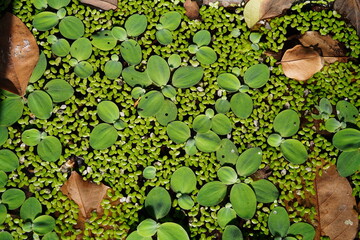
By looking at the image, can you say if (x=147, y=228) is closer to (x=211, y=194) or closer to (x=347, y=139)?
(x=211, y=194)

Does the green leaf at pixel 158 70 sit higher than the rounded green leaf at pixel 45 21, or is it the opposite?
the rounded green leaf at pixel 45 21

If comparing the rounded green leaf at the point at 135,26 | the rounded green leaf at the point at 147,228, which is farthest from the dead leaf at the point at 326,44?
the rounded green leaf at the point at 147,228

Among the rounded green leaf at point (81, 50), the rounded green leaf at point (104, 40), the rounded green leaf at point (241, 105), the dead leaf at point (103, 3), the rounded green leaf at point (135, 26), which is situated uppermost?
the dead leaf at point (103, 3)

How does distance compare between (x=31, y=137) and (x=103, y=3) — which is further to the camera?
(x=103, y=3)

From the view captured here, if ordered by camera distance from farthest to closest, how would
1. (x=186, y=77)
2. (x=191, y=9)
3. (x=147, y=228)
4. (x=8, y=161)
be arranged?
1. (x=191, y=9)
2. (x=186, y=77)
3. (x=8, y=161)
4. (x=147, y=228)

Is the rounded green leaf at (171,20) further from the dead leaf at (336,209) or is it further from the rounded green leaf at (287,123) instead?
the dead leaf at (336,209)

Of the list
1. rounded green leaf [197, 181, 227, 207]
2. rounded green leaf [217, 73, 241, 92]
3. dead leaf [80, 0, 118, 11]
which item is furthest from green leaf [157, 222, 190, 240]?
dead leaf [80, 0, 118, 11]

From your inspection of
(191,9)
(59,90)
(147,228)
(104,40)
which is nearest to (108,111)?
(59,90)
